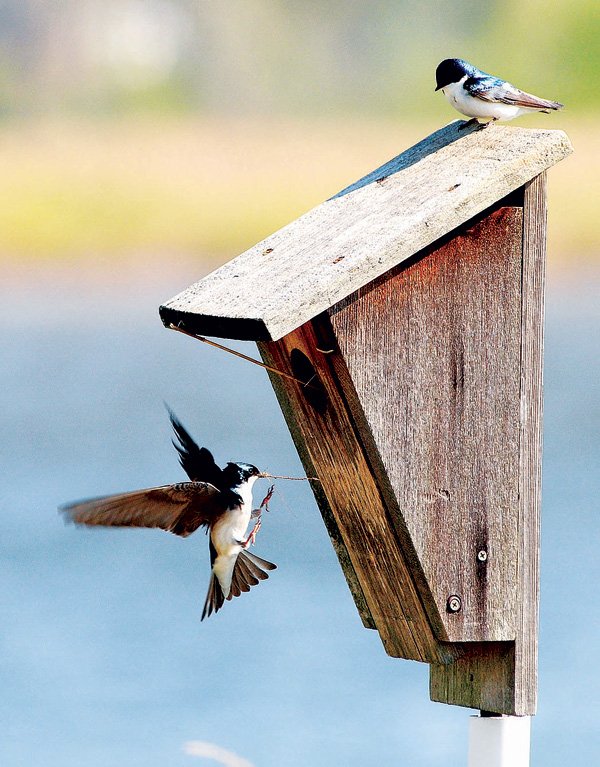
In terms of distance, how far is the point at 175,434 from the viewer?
187cm

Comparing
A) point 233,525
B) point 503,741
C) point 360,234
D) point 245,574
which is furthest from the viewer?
point 245,574

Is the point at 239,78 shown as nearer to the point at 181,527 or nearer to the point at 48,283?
the point at 48,283

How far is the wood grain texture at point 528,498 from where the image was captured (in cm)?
184

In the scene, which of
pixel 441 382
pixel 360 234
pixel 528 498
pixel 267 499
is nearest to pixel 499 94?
pixel 360 234

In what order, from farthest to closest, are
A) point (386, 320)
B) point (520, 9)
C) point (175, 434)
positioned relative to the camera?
point (520, 9) → point (175, 434) → point (386, 320)

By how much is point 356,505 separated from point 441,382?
241 millimetres

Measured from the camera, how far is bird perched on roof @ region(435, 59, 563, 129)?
76.3 inches

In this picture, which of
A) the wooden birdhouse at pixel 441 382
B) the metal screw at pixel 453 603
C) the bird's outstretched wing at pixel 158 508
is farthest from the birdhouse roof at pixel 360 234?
the metal screw at pixel 453 603

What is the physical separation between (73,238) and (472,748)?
222 cm

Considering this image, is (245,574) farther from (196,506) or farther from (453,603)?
(453,603)

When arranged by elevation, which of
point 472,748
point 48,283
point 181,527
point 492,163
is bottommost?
point 472,748

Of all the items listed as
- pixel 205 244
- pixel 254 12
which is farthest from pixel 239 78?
pixel 205 244

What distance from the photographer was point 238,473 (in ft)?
6.27

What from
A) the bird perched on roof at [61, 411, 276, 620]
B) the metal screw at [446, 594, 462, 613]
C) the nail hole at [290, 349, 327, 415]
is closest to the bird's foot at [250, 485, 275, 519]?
the bird perched on roof at [61, 411, 276, 620]
